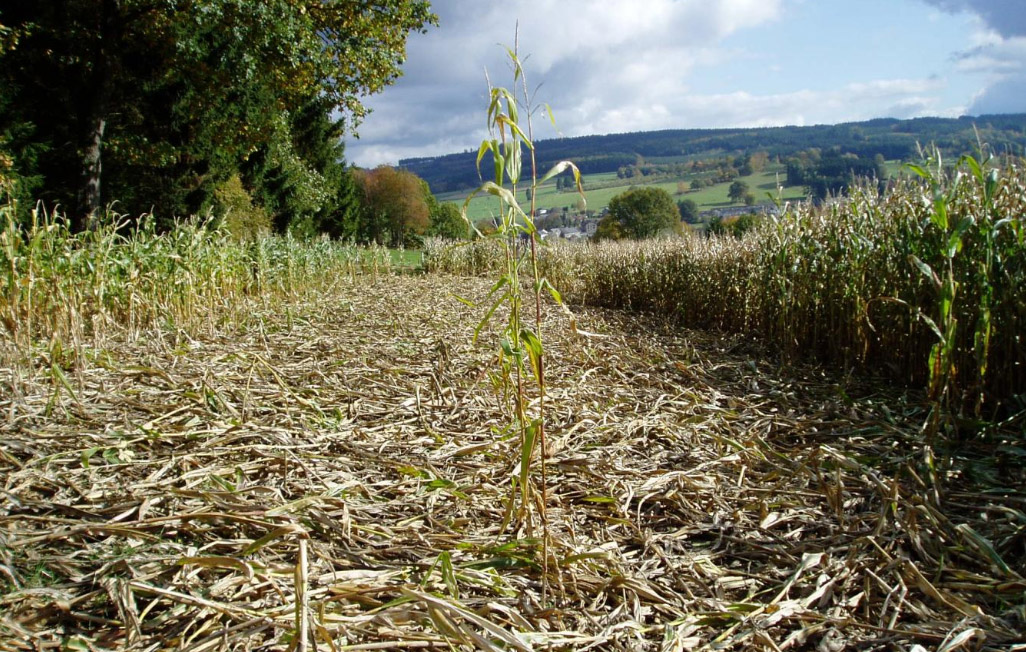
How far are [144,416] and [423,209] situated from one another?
138 feet

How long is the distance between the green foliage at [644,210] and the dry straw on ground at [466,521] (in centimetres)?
2719

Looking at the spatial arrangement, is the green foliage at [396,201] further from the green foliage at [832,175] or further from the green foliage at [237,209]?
the green foliage at [832,175]

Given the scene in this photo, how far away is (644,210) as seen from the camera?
101 feet

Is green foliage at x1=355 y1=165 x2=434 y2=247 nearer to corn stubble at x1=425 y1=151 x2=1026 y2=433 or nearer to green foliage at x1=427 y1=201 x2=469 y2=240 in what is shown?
green foliage at x1=427 y1=201 x2=469 y2=240

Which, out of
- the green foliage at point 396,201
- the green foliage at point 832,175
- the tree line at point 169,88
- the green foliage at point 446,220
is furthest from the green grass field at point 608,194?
the green foliage at point 396,201

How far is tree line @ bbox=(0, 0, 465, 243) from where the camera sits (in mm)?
8781

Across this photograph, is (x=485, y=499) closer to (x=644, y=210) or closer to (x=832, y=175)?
(x=832, y=175)

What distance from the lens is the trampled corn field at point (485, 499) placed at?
1386 mm

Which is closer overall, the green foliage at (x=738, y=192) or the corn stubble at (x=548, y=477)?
the corn stubble at (x=548, y=477)

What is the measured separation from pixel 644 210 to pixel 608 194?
488 cm

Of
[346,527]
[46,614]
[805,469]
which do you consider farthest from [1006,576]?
[46,614]

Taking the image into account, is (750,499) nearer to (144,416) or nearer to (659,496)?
(659,496)

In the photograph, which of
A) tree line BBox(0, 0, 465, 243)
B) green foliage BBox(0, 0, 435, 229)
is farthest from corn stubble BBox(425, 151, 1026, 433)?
green foliage BBox(0, 0, 435, 229)

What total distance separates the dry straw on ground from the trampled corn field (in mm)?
11
